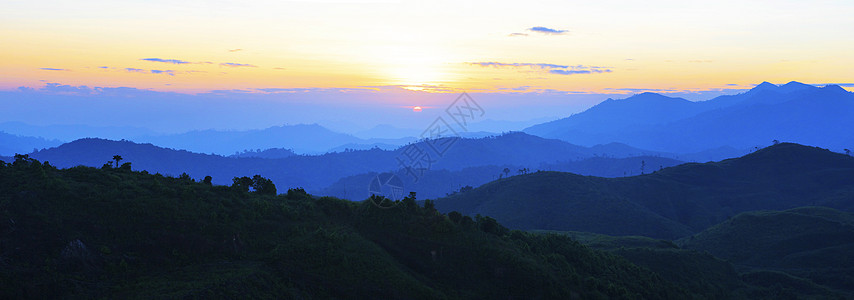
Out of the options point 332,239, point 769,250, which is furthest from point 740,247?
point 332,239

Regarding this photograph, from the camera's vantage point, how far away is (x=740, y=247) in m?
108

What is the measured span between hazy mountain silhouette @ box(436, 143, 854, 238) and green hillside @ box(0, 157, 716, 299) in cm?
9993

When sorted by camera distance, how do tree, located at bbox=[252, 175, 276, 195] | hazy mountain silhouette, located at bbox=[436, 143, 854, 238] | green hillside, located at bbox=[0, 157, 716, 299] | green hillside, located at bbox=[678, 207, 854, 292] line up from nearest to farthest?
green hillside, located at bbox=[0, 157, 716, 299], tree, located at bbox=[252, 175, 276, 195], green hillside, located at bbox=[678, 207, 854, 292], hazy mountain silhouette, located at bbox=[436, 143, 854, 238]

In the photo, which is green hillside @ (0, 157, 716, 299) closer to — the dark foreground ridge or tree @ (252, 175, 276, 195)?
the dark foreground ridge

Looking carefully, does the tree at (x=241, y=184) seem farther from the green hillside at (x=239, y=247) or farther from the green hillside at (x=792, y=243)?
the green hillside at (x=792, y=243)

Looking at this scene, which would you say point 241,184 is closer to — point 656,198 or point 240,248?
point 240,248

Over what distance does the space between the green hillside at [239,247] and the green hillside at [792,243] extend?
51.6 meters

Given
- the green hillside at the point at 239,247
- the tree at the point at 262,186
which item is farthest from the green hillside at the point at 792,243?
→ the tree at the point at 262,186

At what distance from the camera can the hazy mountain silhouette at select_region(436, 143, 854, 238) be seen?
15475cm

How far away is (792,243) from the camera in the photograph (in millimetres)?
104000

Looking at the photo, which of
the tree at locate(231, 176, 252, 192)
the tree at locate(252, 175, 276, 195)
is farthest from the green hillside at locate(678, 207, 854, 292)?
the tree at locate(231, 176, 252, 192)

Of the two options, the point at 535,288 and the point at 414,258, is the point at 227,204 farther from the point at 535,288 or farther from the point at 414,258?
the point at 535,288

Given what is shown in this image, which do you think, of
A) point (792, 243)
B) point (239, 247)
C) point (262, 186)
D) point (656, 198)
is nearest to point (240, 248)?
point (239, 247)

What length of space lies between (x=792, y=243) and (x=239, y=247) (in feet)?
365
